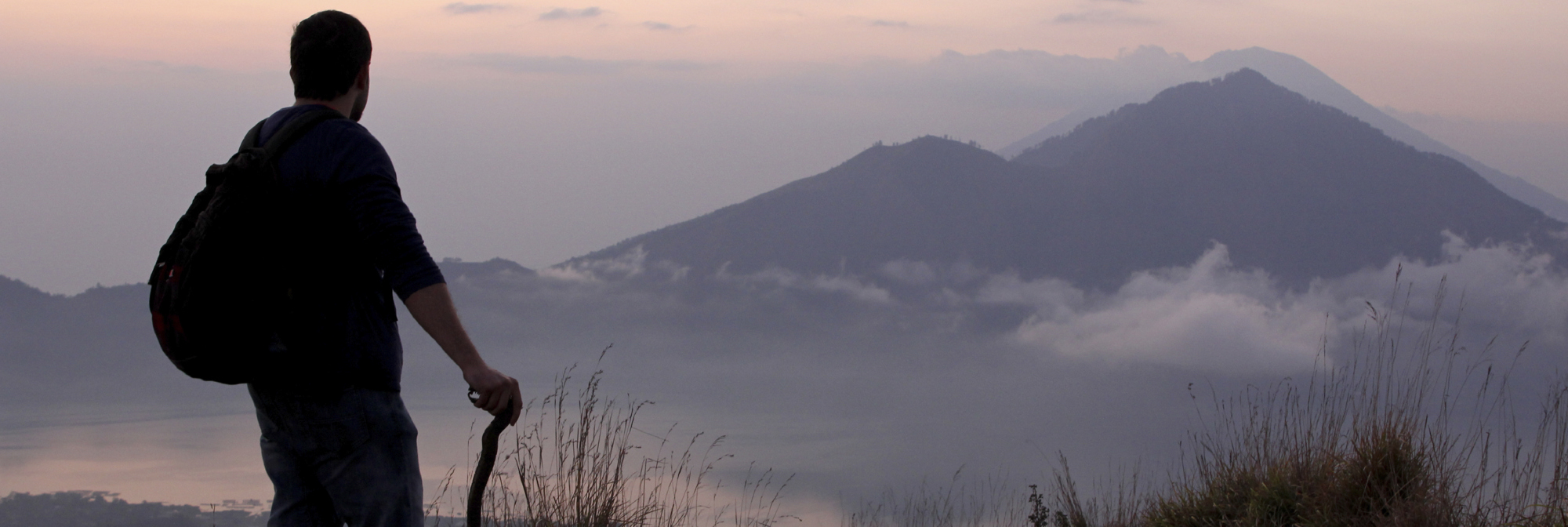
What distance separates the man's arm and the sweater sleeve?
0.02 meters

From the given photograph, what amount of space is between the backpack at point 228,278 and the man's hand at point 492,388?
33 centimetres

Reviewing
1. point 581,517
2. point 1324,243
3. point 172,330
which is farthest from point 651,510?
point 1324,243

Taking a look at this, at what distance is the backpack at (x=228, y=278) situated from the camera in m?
1.59

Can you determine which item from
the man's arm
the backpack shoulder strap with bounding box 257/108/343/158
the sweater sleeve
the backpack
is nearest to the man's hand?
the man's arm

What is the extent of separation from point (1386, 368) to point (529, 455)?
380 cm

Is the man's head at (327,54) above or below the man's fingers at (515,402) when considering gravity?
above

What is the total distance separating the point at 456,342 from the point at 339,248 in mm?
281

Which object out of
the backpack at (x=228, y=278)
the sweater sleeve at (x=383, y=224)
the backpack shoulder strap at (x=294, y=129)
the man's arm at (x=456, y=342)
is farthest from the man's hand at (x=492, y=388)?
the backpack shoulder strap at (x=294, y=129)

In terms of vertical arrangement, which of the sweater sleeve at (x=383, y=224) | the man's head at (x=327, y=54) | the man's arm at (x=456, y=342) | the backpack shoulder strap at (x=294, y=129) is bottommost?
the man's arm at (x=456, y=342)

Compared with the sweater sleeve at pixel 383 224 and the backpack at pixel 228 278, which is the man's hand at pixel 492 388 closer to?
the sweater sleeve at pixel 383 224

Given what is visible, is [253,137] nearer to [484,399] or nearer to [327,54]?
[327,54]

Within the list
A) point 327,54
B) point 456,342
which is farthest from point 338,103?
point 456,342

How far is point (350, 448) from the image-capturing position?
1.71m

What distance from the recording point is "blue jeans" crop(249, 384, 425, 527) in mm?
1702
